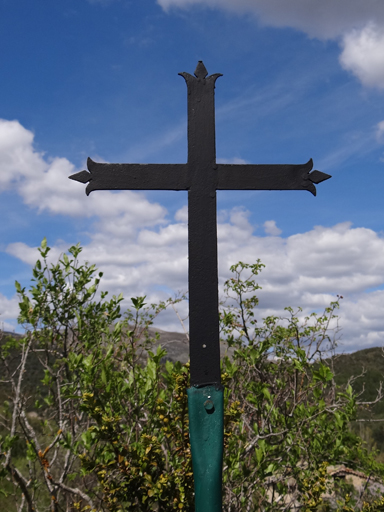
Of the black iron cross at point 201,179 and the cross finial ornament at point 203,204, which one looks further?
the black iron cross at point 201,179

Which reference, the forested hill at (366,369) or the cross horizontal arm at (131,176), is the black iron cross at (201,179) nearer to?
the cross horizontal arm at (131,176)

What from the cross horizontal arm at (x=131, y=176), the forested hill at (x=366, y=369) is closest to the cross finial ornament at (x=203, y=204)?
the cross horizontal arm at (x=131, y=176)

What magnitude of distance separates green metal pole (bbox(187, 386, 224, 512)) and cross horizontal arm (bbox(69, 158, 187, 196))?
3.95 feet

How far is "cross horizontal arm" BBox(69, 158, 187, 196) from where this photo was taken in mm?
2658

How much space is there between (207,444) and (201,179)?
145cm

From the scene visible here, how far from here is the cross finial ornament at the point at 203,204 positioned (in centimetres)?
227

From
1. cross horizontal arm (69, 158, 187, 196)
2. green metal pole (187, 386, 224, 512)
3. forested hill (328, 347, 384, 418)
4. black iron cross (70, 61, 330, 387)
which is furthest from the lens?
forested hill (328, 347, 384, 418)

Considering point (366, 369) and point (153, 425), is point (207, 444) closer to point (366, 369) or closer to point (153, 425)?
point (153, 425)

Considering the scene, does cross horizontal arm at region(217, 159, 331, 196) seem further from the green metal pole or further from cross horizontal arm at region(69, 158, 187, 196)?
the green metal pole

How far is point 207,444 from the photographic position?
7.45ft

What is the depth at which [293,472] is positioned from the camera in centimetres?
391

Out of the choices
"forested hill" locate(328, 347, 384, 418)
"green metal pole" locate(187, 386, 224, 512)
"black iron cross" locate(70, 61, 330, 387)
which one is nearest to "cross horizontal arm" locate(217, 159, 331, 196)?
"black iron cross" locate(70, 61, 330, 387)

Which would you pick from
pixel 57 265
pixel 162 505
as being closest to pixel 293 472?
pixel 162 505

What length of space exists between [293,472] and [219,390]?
2.13 meters
